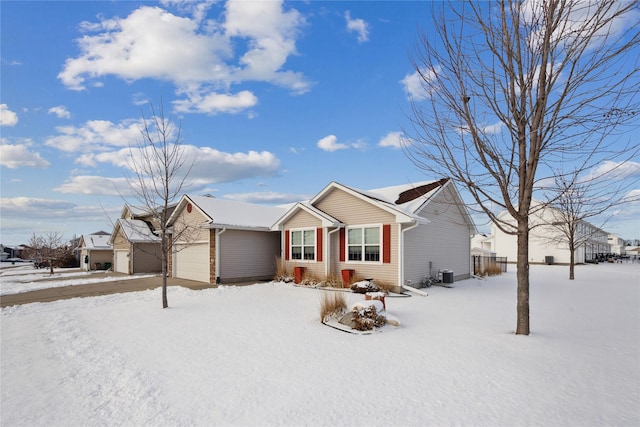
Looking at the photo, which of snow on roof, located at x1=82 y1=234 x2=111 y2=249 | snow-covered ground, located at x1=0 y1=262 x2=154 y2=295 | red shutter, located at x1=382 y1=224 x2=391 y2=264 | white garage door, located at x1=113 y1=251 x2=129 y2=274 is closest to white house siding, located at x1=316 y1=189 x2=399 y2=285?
red shutter, located at x1=382 y1=224 x2=391 y2=264

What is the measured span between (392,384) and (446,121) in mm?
5433

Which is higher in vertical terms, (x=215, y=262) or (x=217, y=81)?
(x=217, y=81)

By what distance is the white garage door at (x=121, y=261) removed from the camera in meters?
26.3

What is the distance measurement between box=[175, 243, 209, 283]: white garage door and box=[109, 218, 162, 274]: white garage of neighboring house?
4.65 metres

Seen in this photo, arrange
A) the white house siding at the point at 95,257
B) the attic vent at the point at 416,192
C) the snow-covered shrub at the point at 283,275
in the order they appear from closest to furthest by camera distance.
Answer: the attic vent at the point at 416,192, the snow-covered shrub at the point at 283,275, the white house siding at the point at 95,257

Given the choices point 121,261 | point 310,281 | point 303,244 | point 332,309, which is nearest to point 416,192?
point 303,244

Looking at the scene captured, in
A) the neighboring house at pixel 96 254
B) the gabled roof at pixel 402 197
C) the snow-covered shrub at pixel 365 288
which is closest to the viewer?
the snow-covered shrub at pixel 365 288

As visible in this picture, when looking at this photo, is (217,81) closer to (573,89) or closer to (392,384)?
(573,89)

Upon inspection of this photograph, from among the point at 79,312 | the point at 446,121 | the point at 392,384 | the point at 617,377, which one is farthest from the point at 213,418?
the point at 79,312

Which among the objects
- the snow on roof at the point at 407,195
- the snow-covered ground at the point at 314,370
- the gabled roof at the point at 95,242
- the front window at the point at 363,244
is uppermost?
the snow on roof at the point at 407,195

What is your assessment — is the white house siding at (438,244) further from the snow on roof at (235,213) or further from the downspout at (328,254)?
the snow on roof at (235,213)

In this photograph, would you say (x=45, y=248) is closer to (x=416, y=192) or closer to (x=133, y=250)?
(x=133, y=250)

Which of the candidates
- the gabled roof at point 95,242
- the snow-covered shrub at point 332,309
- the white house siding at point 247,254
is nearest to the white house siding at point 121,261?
the gabled roof at point 95,242

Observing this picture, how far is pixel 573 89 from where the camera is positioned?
6551mm
